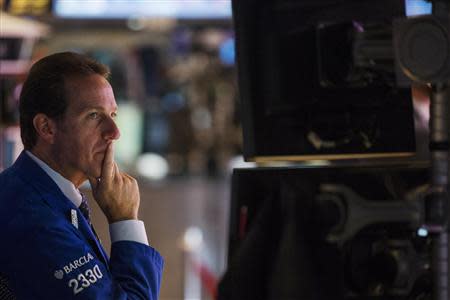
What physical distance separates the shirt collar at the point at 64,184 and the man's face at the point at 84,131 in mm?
16

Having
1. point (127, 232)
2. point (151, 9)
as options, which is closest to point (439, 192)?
point (127, 232)

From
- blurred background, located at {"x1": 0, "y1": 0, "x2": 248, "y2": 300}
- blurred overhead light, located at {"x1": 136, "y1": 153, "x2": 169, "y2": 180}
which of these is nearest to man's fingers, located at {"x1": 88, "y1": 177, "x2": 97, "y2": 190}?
blurred background, located at {"x1": 0, "y1": 0, "x2": 248, "y2": 300}

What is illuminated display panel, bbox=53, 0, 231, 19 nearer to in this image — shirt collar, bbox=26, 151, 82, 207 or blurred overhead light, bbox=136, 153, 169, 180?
shirt collar, bbox=26, 151, 82, 207

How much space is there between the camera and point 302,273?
238cm

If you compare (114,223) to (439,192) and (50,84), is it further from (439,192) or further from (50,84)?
(439,192)

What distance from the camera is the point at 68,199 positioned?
2.40 metres

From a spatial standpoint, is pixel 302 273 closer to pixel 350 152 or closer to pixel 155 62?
pixel 350 152

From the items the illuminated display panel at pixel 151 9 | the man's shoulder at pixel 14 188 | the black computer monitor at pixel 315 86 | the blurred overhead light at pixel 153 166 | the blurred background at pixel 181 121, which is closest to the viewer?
the man's shoulder at pixel 14 188

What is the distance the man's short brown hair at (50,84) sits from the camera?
238cm

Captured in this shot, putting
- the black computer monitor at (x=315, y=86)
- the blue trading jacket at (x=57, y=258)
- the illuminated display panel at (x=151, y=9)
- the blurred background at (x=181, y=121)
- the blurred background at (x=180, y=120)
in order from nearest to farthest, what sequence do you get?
the blue trading jacket at (x=57, y=258), the black computer monitor at (x=315, y=86), the illuminated display panel at (x=151, y=9), the blurred background at (x=181, y=121), the blurred background at (x=180, y=120)

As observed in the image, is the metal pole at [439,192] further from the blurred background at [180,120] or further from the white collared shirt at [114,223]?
the blurred background at [180,120]

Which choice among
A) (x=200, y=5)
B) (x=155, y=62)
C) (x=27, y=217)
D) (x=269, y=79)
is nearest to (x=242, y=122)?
(x=269, y=79)

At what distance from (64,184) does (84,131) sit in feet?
0.44

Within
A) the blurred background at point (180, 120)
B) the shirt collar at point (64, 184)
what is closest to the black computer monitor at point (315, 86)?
the shirt collar at point (64, 184)
